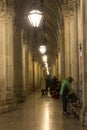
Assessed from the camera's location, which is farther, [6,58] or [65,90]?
[6,58]

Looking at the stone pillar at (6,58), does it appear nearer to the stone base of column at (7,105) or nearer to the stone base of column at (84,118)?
the stone base of column at (7,105)

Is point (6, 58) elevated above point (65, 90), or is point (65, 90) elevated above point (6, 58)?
point (6, 58)

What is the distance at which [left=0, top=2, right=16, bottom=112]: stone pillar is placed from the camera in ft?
74.8

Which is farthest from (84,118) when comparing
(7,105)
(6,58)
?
(6,58)

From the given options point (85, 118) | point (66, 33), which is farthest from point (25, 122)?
point (66, 33)

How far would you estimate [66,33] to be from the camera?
2759cm

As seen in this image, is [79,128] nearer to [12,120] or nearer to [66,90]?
[12,120]

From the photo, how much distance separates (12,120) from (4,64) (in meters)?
6.26

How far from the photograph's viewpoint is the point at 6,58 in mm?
23625

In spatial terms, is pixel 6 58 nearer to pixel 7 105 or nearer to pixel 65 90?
pixel 7 105

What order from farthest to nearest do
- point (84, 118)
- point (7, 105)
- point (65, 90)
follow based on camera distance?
point (7, 105) < point (65, 90) < point (84, 118)

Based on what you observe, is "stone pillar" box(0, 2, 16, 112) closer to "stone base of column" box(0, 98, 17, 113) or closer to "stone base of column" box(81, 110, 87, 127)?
"stone base of column" box(0, 98, 17, 113)

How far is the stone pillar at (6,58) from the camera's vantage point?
74.8ft

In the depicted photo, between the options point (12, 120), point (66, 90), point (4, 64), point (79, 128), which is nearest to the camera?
point (79, 128)
